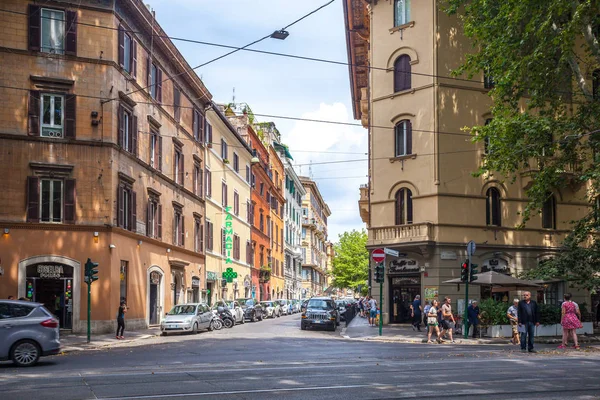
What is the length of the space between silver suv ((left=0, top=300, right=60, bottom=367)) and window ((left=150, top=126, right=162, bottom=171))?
19.5 metres

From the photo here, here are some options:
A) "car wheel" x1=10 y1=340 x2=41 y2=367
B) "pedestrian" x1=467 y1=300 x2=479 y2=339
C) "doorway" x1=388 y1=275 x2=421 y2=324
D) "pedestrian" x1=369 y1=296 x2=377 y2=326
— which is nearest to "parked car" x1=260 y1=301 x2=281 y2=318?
"pedestrian" x1=369 y1=296 x2=377 y2=326

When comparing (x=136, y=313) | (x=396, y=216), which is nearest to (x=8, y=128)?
(x=136, y=313)

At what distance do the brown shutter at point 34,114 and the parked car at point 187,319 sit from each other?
32.5 ft

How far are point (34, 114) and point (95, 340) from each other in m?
9.79

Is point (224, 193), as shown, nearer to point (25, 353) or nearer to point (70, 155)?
point (70, 155)

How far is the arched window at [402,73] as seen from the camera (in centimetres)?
3691

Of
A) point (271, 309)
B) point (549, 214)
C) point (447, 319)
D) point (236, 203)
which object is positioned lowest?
point (271, 309)

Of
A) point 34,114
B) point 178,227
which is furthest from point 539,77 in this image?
point 178,227

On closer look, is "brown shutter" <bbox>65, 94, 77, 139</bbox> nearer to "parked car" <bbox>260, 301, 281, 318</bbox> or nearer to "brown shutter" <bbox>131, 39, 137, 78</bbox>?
"brown shutter" <bbox>131, 39, 137, 78</bbox>

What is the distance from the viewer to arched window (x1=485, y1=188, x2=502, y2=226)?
3597cm

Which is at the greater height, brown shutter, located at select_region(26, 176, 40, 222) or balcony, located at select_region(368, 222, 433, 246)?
brown shutter, located at select_region(26, 176, 40, 222)

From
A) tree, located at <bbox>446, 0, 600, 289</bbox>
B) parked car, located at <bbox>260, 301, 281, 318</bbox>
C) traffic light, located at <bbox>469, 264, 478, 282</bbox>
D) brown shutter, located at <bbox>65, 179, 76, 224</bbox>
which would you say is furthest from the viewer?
parked car, located at <bbox>260, 301, 281, 318</bbox>

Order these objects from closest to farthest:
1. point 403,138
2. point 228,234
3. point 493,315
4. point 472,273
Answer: point 472,273 < point 493,315 < point 403,138 < point 228,234

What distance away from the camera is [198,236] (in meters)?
45.7
